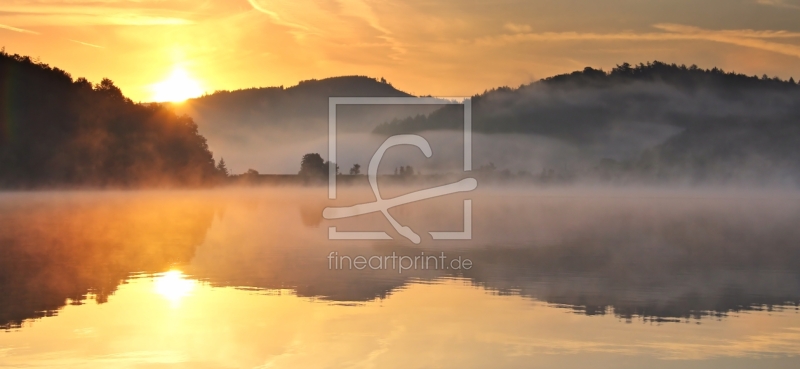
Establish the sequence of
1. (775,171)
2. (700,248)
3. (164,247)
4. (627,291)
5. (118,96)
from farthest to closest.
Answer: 1. (775,171)
2. (118,96)
3. (700,248)
4. (164,247)
5. (627,291)

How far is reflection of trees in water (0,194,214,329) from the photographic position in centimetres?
1540

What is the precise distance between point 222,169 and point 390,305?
11408cm

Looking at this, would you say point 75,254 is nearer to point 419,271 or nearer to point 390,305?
point 419,271

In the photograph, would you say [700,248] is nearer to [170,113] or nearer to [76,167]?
[76,167]

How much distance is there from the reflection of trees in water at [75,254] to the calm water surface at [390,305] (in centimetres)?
7

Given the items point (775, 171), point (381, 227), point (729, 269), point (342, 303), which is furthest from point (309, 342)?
point (775, 171)

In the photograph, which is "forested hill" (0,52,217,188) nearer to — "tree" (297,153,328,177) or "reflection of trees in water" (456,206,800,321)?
"tree" (297,153,328,177)

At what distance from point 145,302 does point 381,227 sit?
840 inches

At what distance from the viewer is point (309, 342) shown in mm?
12359

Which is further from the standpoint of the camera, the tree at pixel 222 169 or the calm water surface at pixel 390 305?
the tree at pixel 222 169

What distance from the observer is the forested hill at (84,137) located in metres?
97.9

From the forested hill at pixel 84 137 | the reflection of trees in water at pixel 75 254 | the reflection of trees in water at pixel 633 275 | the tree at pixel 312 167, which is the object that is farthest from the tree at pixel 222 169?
the reflection of trees in water at pixel 633 275

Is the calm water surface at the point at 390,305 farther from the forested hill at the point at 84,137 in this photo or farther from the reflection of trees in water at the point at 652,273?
the forested hill at the point at 84,137

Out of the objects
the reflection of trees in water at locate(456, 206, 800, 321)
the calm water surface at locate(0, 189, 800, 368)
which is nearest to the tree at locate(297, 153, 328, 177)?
the reflection of trees in water at locate(456, 206, 800, 321)
